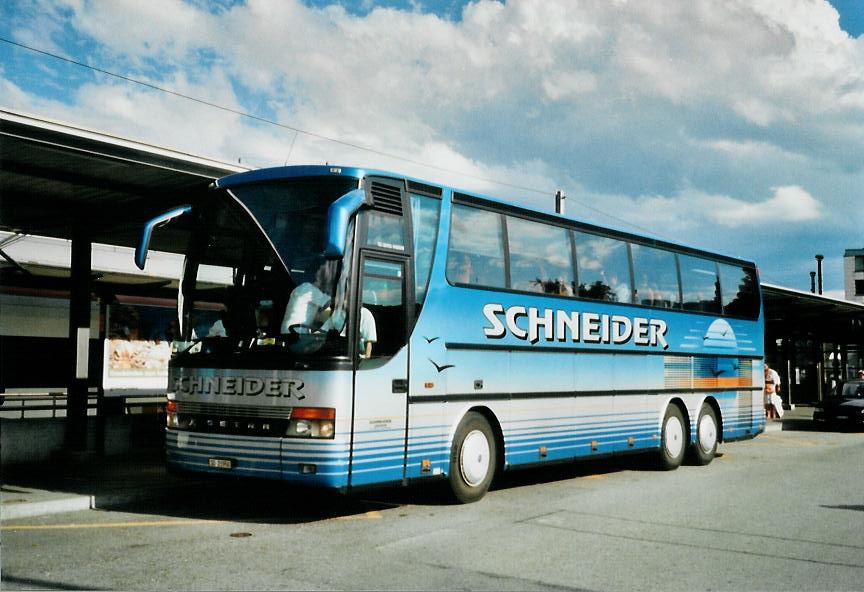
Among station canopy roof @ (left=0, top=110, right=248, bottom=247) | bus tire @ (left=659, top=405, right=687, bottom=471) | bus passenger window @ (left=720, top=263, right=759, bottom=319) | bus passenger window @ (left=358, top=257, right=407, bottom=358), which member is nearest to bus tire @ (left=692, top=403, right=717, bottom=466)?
bus tire @ (left=659, top=405, right=687, bottom=471)

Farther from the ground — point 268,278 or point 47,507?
point 268,278

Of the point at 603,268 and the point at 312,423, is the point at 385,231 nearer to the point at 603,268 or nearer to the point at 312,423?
the point at 312,423

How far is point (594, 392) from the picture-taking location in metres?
12.6

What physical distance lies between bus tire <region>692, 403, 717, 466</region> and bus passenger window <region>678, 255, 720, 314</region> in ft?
5.95

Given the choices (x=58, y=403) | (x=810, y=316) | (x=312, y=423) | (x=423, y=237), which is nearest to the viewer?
(x=312, y=423)

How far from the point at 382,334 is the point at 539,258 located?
10.7ft

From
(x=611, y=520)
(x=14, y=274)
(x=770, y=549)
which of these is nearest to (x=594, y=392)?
(x=611, y=520)

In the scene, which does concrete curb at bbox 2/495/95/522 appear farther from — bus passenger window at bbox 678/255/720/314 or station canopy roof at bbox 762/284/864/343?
station canopy roof at bbox 762/284/864/343

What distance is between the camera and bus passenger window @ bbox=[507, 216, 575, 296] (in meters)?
11.2

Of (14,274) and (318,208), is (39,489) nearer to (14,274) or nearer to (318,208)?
(318,208)

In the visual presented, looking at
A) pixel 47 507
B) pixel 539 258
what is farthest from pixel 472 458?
pixel 47 507

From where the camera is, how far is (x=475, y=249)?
10.5 metres

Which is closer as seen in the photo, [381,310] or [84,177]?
[381,310]

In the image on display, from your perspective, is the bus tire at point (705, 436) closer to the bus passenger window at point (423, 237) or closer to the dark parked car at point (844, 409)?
the bus passenger window at point (423, 237)
